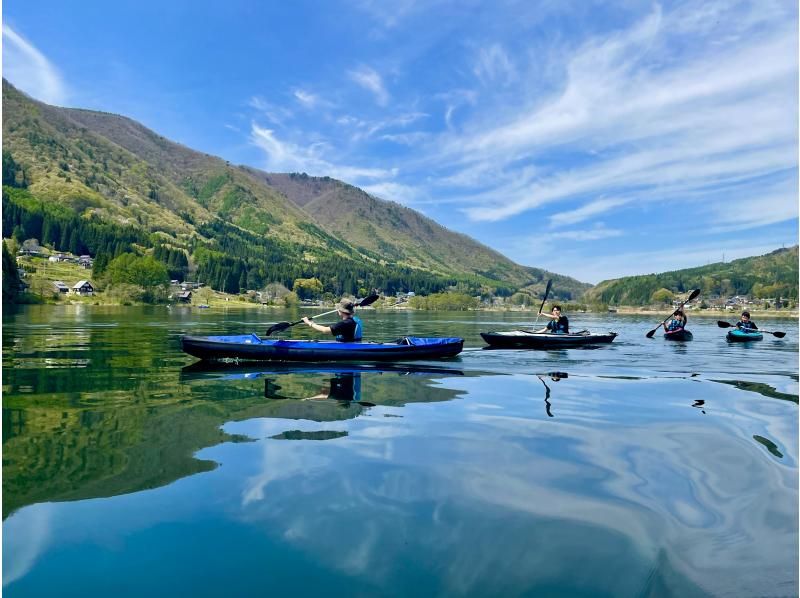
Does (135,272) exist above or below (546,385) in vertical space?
above

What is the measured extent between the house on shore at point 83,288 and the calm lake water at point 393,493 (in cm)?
17348

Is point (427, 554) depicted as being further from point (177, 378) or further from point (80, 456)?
point (177, 378)

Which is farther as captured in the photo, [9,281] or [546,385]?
[9,281]

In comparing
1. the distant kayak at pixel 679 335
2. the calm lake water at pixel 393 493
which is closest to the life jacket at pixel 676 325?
the distant kayak at pixel 679 335

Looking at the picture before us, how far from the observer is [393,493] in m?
8.43

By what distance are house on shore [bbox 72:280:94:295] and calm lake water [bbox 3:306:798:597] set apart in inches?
6830

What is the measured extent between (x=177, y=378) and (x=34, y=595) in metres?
15.5

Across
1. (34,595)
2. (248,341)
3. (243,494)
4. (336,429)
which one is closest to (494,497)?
(243,494)

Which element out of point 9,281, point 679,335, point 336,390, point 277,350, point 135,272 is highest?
point 135,272

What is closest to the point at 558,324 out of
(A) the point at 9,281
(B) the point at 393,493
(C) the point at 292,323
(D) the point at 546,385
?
(D) the point at 546,385

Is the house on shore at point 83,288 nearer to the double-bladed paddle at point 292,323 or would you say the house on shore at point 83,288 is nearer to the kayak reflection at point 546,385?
the double-bladed paddle at point 292,323

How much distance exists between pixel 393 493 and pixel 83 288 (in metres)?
189

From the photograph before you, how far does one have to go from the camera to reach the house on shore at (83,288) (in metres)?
168

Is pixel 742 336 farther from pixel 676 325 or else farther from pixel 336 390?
pixel 336 390
